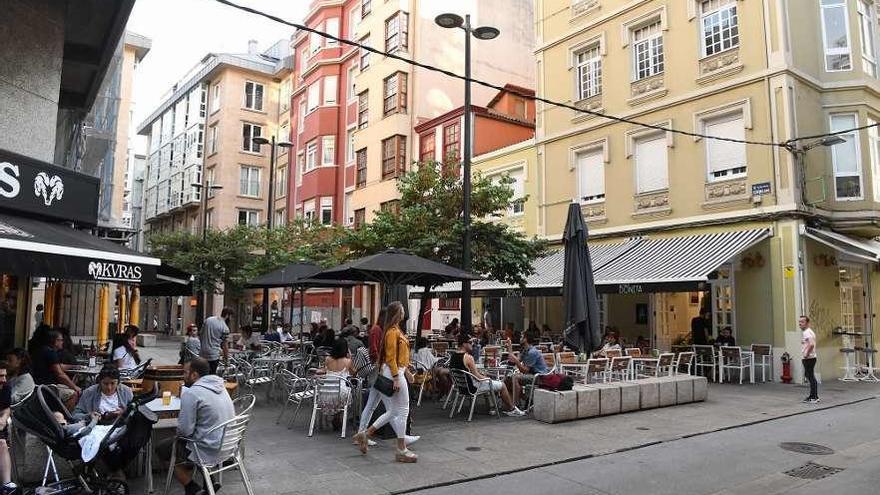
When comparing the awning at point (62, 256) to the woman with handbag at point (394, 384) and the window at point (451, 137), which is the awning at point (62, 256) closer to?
the woman with handbag at point (394, 384)

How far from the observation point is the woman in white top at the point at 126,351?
416 inches

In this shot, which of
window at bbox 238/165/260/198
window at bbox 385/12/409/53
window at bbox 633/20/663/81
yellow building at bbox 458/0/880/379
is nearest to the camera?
yellow building at bbox 458/0/880/379

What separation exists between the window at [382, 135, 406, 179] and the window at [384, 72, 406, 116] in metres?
1.28

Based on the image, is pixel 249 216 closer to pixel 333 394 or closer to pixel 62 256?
pixel 333 394

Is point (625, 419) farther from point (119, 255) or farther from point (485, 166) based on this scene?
point (485, 166)

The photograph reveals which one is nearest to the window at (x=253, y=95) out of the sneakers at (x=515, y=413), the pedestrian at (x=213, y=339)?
the pedestrian at (x=213, y=339)

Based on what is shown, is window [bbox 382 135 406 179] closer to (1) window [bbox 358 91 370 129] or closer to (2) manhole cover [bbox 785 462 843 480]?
(1) window [bbox 358 91 370 129]

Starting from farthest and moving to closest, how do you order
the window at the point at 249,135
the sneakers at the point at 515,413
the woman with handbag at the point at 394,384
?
the window at the point at 249,135 < the sneakers at the point at 515,413 < the woman with handbag at the point at 394,384

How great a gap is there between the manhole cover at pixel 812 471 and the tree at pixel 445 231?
7.69 m

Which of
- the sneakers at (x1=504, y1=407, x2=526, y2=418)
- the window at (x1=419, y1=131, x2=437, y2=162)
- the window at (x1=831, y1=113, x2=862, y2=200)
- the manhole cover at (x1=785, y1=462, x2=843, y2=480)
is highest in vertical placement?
the window at (x1=419, y1=131, x2=437, y2=162)

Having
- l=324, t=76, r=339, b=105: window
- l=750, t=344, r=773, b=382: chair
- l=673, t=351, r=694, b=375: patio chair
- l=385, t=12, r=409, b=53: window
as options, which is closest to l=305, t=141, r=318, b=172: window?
l=324, t=76, r=339, b=105: window

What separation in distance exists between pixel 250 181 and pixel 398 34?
18.9 meters

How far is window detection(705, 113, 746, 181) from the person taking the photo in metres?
16.2

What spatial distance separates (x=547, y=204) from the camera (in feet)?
69.5
